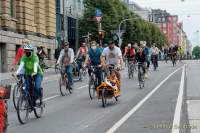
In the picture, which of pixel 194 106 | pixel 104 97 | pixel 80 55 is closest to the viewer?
pixel 194 106

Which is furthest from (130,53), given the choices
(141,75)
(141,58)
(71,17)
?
(71,17)

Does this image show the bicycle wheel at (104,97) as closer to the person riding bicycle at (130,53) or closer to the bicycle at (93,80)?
the bicycle at (93,80)

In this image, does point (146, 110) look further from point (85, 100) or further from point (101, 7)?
point (101, 7)

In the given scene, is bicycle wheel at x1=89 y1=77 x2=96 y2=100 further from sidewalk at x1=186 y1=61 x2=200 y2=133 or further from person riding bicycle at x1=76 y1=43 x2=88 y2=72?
person riding bicycle at x1=76 y1=43 x2=88 y2=72

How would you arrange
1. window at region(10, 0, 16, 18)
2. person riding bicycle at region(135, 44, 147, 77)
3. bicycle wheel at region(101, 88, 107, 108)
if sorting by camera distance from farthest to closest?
window at region(10, 0, 16, 18) → person riding bicycle at region(135, 44, 147, 77) → bicycle wheel at region(101, 88, 107, 108)

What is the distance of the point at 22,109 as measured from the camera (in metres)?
12.8

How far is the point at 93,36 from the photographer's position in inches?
2926

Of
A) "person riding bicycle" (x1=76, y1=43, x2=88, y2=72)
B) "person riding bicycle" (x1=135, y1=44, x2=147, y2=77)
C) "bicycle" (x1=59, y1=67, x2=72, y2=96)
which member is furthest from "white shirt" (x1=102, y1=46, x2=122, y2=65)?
"person riding bicycle" (x1=76, y1=43, x2=88, y2=72)

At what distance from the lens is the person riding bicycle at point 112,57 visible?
16.8m

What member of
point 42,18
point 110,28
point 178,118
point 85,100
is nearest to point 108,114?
point 178,118

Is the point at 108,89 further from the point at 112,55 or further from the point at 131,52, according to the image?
the point at 131,52

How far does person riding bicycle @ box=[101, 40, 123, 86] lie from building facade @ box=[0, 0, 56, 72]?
23.3 metres

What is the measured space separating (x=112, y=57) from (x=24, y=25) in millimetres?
28463

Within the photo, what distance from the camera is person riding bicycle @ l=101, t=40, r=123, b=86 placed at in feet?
55.0
